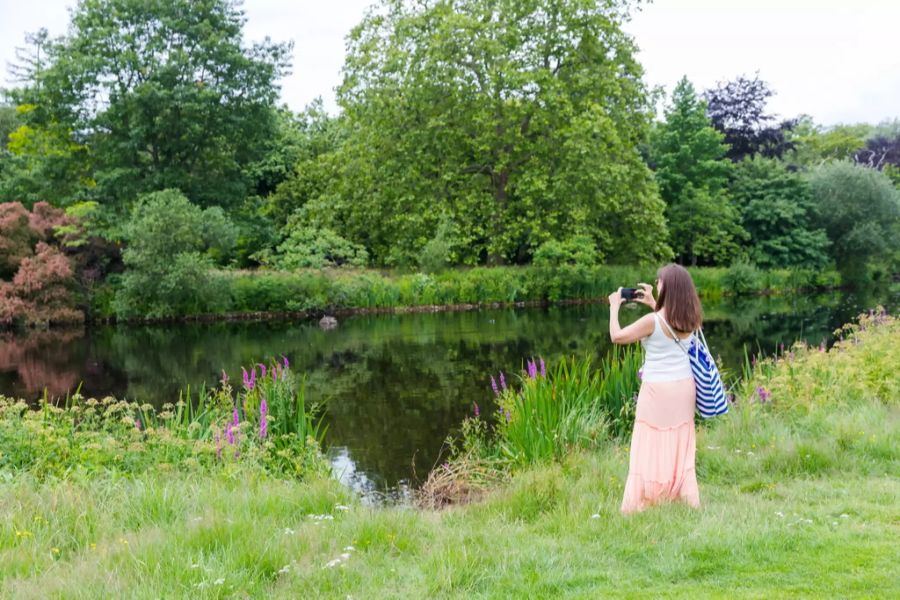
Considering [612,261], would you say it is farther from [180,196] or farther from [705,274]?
[180,196]

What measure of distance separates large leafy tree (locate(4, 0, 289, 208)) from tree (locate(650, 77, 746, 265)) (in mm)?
19933

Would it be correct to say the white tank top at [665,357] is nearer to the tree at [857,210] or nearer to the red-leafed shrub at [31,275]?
the red-leafed shrub at [31,275]

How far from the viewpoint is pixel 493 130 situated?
32.2 metres

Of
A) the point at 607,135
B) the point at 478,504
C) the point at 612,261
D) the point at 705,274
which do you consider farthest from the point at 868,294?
the point at 478,504

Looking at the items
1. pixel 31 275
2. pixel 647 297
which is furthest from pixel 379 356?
pixel 31 275

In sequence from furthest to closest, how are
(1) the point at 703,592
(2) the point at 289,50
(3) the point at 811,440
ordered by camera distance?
1. (2) the point at 289,50
2. (3) the point at 811,440
3. (1) the point at 703,592

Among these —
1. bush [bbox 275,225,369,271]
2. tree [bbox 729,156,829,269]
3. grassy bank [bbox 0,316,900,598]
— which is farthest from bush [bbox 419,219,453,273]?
grassy bank [bbox 0,316,900,598]

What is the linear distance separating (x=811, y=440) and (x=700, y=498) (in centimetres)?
176

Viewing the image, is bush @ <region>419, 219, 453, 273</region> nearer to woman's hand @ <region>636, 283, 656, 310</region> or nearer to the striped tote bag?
woman's hand @ <region>636, 283, 656, 310</region>

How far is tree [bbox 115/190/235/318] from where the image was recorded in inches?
1030

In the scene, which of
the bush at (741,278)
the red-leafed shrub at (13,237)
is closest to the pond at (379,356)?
the red-leafed shrub at (13,237)

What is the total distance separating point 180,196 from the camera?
89.9ft

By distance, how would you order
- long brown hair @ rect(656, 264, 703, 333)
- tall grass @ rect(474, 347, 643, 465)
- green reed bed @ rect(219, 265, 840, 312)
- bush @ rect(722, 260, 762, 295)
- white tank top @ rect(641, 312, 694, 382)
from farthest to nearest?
bush @ rect(722, 260, 762, 295), green reed bed @ rect(219, 265, 840, 312), tall grass @ rect(474, 347, 643, 465), white tank top @ rect(641, 312, 694, 382), long brown hair @ rect(656, 264, 703, 333)

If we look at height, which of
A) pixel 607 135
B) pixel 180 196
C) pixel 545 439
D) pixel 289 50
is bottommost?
pixel 545 439
